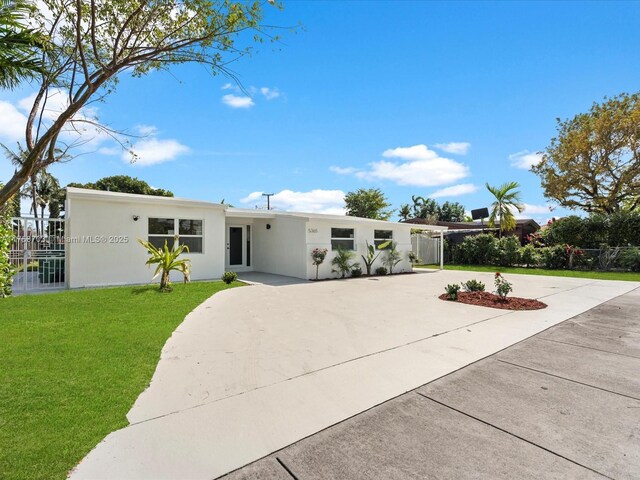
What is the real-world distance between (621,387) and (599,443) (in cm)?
150

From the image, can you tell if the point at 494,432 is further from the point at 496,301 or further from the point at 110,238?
the point at 110,238

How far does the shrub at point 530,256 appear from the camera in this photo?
1894cm

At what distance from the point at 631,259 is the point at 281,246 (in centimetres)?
1781

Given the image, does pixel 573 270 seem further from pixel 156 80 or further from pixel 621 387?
pixel 156 80

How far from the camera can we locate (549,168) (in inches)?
913

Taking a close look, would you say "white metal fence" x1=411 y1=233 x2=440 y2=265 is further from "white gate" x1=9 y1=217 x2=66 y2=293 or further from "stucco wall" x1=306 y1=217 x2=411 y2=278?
"white gate" x1=9 y1=217 x2=66 y2=293

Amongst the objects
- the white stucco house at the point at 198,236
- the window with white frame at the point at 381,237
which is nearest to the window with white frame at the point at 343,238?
the white stucco house at the point at 198,236

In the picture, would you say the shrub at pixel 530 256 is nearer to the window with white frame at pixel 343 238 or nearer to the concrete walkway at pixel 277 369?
the concrete walkway at pixel 277 369

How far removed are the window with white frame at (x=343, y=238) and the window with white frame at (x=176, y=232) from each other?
Answer: 5.41m

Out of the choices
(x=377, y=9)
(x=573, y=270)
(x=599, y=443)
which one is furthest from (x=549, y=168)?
(x=599, y=443)

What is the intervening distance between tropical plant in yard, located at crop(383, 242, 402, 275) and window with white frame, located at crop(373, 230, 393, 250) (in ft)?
0.83

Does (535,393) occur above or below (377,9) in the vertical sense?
below

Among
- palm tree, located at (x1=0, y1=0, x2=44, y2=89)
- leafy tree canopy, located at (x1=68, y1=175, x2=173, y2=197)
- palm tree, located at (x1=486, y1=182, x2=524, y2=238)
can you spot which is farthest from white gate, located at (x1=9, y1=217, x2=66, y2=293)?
palm tree, located at (x1=486, y1=182, x2=524, y2=238)

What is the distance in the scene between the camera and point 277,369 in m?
3.97
